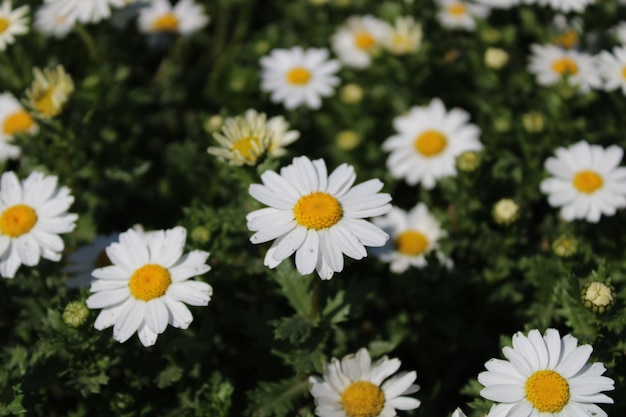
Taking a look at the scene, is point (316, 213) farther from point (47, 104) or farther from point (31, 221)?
point (47, 104)

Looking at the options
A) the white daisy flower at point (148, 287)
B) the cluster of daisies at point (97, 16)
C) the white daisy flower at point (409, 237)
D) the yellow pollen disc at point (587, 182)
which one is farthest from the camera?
the cluster of daisies at point (97, 16)

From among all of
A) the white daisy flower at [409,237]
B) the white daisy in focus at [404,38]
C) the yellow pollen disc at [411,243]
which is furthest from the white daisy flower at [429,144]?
the white daisy in focus at [404,38]

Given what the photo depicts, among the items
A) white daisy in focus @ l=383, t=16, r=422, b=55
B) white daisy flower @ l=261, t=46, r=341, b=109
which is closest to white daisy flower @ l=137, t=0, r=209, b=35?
white daisy flower @ l=261, t=46, r=341, b=109

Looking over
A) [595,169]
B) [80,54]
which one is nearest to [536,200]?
[595,169]

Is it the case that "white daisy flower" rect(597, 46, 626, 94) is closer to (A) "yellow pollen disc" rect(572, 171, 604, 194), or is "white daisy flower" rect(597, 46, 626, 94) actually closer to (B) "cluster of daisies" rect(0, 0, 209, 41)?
(A) "yellow pollen disc" rect(572, 171, 604, 194)

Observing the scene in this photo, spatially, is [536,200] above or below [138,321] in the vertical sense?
below

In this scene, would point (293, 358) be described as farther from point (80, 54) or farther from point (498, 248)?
point (80, 54)

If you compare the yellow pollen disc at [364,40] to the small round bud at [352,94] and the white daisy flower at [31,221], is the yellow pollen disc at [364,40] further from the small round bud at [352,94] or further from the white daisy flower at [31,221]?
the white daisy flower at [31,221]
